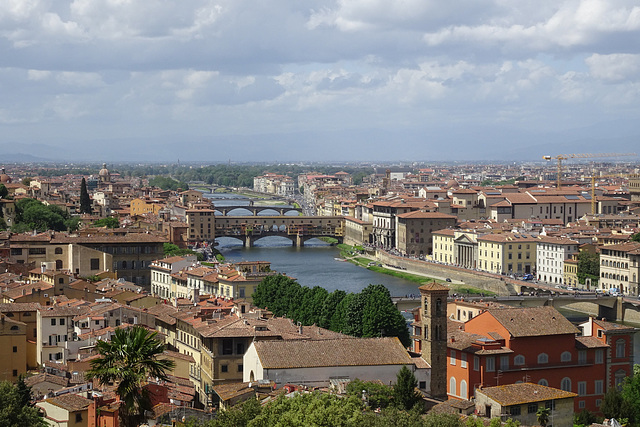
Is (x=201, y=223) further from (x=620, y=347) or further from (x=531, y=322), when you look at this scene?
(x=531, y=322)

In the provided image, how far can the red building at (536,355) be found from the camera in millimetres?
19469

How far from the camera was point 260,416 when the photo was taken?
45.1 feet

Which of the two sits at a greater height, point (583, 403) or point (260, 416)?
point (260, 416)

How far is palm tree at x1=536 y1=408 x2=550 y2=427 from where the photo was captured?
52.3ft

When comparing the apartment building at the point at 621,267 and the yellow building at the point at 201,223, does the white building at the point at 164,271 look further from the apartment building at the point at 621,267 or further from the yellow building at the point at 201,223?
the yellow building at the point at 201,223

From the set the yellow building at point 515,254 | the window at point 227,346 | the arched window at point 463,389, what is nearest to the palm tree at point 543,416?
the arched window at point 463,389

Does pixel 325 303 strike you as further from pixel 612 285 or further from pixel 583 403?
pixel 612 285

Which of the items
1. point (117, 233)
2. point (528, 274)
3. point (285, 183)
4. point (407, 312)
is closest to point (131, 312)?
point (407, 312)

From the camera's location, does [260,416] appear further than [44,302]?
No

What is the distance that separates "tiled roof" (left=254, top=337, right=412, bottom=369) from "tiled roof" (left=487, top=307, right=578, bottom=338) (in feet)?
A: 8.42

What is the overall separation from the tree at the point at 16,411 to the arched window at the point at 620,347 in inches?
444

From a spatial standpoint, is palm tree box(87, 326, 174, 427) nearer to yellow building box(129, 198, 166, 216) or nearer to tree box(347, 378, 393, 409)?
tree box(347, 378, 393, 409)

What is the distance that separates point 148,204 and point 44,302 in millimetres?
46930

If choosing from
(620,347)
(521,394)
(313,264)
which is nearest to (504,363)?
(620,347)
